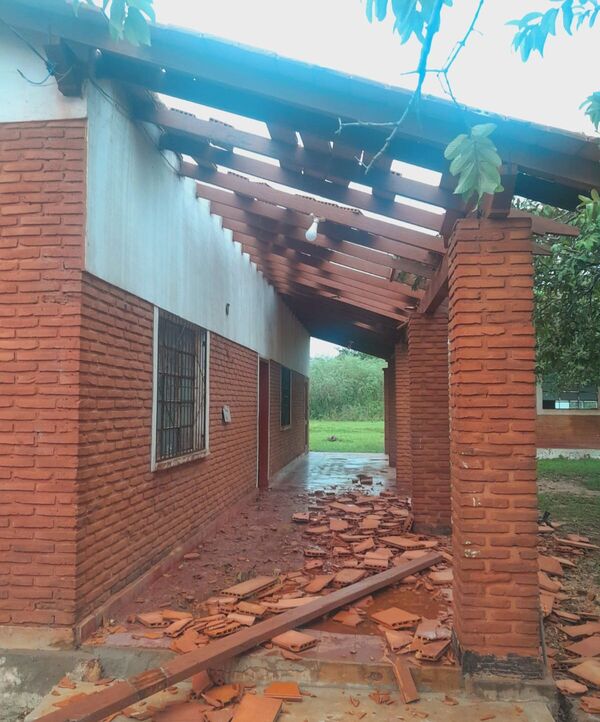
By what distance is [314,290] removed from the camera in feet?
35.7

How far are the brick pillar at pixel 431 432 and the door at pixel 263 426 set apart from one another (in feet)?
14.7

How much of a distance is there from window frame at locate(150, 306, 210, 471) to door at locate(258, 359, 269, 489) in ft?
13.0

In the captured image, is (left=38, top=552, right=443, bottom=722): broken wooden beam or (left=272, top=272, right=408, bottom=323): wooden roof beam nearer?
(left=38, top=552, right=443, bottom=722): broken wooden beam

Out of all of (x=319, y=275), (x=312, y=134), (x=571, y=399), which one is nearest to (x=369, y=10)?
(x=312, y=134)

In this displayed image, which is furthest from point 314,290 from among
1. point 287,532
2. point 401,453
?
point 287,532

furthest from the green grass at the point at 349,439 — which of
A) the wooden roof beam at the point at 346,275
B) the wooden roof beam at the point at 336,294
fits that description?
the wooden roof beam at the point at 346,275

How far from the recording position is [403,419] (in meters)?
10.9

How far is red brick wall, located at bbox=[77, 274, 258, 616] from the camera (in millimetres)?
4031

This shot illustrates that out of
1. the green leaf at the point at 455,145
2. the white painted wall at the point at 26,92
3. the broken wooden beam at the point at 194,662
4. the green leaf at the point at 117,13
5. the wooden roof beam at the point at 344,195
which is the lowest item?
the broken wooden beam at the point at 194,662

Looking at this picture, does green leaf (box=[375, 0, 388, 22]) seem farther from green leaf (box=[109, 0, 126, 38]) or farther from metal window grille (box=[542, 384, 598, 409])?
metal window grille (box=[542, 384, 598, 409])

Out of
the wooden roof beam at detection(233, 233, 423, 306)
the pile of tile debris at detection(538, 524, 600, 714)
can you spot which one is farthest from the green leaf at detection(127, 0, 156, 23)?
the wooden roof beam at detection(233, 233, 423, 306)

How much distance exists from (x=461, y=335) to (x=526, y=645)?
1.91m

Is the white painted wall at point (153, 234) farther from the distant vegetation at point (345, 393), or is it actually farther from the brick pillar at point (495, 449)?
the distant vegetation at point (345, 393)

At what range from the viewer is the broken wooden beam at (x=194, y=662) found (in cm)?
292
